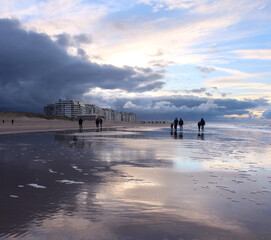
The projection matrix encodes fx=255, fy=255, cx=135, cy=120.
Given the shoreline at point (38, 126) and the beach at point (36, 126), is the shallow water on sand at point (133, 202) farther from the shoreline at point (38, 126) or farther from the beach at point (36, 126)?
the beach at point (36, 126)

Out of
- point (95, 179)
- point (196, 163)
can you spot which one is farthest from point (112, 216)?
point (196, 163)

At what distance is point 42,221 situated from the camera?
4504 mm

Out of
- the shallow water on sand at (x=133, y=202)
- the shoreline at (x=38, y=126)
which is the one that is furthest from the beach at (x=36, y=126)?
the shallow water on sand at (x=133, y=202)

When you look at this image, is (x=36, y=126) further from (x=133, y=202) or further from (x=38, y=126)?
(x=133, y=202)

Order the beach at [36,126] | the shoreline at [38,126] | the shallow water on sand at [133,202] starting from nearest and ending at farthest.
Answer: the shallow water on sand at [133,202] < the shoreline at [38,126] < the beach at [36,126]

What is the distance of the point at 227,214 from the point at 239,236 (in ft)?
3.11

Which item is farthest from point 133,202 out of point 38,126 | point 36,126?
point 38,126

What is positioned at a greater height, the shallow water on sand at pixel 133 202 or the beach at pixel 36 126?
the beach at pixel 36 126

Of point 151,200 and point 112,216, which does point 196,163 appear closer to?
point 151,200

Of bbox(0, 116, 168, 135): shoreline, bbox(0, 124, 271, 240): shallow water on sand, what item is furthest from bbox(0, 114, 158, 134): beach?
bbox(0, 124, 271, 240): shallow water on sand

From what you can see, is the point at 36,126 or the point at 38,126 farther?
the point at 38,126

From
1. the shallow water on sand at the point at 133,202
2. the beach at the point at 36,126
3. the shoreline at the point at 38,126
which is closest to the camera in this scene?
the shallow water on sand at the point at 133,202

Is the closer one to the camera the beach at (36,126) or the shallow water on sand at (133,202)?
the shallow water on sand at (133,202)

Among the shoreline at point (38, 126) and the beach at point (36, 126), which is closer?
the shoreline at point (38, 126)
